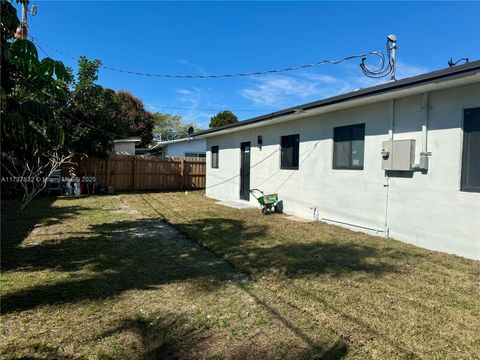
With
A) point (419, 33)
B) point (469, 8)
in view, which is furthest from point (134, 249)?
point (419, 33)

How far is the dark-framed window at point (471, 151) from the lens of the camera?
526cm

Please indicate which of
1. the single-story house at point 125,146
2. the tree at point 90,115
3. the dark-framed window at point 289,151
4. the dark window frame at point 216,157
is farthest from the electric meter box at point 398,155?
the single-story house at point 125,146

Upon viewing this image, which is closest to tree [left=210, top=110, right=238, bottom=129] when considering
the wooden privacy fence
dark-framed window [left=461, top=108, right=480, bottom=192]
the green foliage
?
the wooden privacy fence

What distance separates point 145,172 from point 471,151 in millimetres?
16044

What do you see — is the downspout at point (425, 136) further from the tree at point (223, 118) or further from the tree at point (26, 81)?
the tree at point (223, 118)

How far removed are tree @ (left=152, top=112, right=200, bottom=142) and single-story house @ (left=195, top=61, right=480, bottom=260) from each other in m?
40.4

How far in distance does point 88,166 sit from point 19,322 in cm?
1467

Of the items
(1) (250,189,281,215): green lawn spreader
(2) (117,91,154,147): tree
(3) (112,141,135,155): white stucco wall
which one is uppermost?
(2) (117,91,154,147): tree

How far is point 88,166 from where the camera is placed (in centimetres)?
1645

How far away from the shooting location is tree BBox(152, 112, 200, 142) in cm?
4895

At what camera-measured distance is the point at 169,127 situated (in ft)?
165

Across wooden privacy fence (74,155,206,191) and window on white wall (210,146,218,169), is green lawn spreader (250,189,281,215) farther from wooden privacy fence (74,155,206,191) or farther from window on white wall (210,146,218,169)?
wooden privacy fence (74,155,206,191)

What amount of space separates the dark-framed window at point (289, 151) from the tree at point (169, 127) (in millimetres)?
39994

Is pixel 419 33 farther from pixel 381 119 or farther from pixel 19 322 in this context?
pixel 19 322
